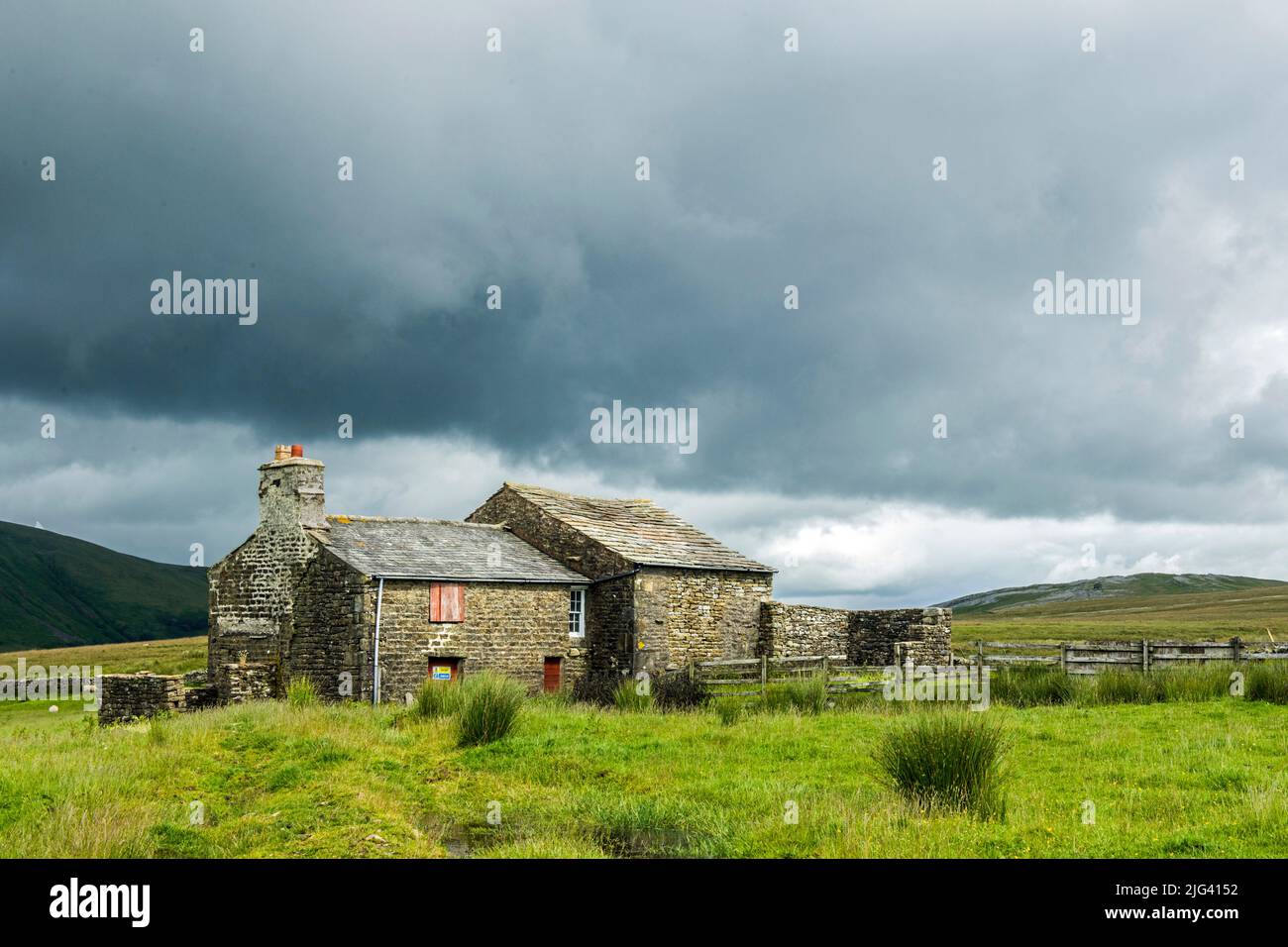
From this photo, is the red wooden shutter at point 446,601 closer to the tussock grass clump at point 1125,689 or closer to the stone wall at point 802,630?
the stone wall at point 802,630

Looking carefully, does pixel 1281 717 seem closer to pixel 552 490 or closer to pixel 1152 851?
pixel 1152 851

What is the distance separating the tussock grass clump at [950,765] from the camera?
10.2 metres

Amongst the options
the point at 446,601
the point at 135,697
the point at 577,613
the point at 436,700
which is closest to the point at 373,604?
the point at 446,601

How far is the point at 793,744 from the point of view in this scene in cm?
1608

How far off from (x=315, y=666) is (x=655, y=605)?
969cm

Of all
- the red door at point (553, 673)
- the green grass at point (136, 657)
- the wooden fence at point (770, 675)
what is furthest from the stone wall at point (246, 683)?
the green grass at point (136, 657)

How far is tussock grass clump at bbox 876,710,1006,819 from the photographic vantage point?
10.2 meters

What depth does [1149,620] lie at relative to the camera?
108 m

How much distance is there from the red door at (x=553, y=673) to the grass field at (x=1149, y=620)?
23.8 meters

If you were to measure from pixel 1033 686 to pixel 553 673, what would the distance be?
1339 cm

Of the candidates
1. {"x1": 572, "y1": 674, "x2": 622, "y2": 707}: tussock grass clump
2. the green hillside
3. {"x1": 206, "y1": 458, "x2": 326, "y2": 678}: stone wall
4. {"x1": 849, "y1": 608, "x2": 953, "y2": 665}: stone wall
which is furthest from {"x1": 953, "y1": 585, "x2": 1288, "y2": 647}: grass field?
{"x1": 206, "y1": 458, "x2": 326, "y2": 678}: stone wall

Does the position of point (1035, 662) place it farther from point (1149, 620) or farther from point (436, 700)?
point (1149, 620)

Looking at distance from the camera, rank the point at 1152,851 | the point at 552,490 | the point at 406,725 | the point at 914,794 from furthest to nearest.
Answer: the point at 552,490 → the point at 406,725 → the point at 914,794 → the point at 1152,851
